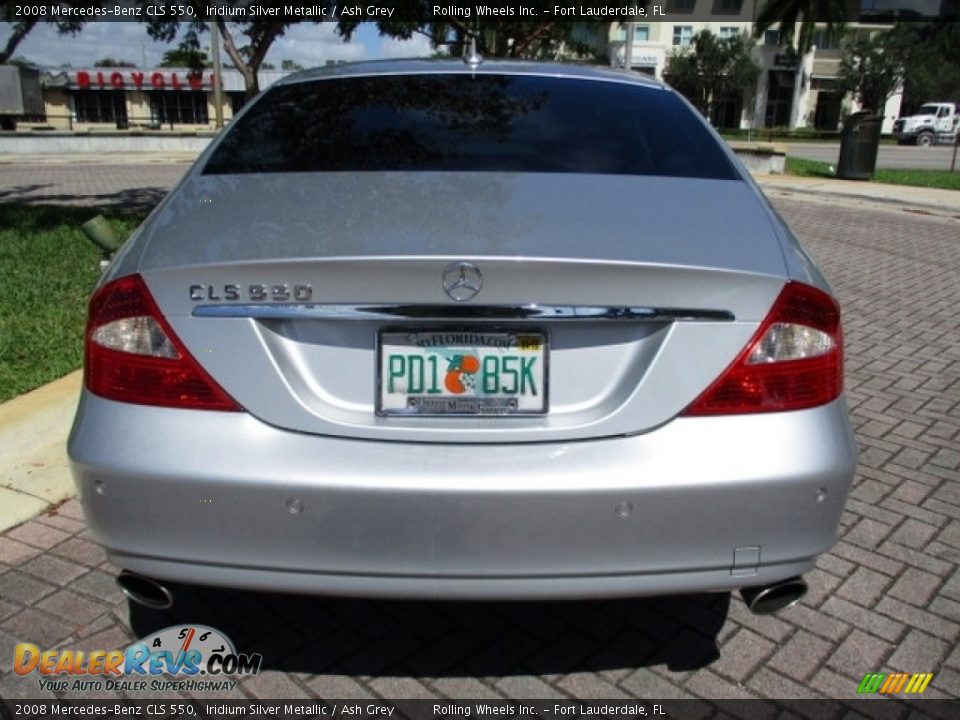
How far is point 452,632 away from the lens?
2688 millimetres

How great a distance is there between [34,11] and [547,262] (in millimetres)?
8057

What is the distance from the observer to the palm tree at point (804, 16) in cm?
3834

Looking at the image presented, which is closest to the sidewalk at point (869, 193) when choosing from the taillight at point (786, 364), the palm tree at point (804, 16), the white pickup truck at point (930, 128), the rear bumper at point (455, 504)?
the taillight at point (786, 364)

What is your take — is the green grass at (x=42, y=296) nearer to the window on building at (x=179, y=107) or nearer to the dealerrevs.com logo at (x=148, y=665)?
the dealerrevs.com logo at (x=148, y=665)

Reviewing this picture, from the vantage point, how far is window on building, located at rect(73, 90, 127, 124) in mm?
56969

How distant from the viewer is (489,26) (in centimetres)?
1741

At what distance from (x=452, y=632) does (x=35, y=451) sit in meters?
2.14

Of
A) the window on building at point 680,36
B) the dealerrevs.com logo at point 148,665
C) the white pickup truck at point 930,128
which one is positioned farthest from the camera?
the window on building at point 680,36

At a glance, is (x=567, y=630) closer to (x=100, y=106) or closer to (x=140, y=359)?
(x=140, y=359)

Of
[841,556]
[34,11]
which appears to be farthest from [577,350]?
[34,11]

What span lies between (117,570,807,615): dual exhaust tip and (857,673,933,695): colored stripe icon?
1.64 feet

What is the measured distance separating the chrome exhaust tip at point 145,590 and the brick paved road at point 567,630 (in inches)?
16.0

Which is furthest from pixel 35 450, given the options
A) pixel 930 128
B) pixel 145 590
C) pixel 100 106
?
pixel 100 106

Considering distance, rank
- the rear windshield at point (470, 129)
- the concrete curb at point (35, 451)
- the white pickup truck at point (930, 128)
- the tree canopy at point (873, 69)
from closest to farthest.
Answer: the rear windshield at point (470, 129) → the concrete curb at point (35, 451) → the white pickup truck at point (930, 128) → the tree canopy at point (873, 69)
